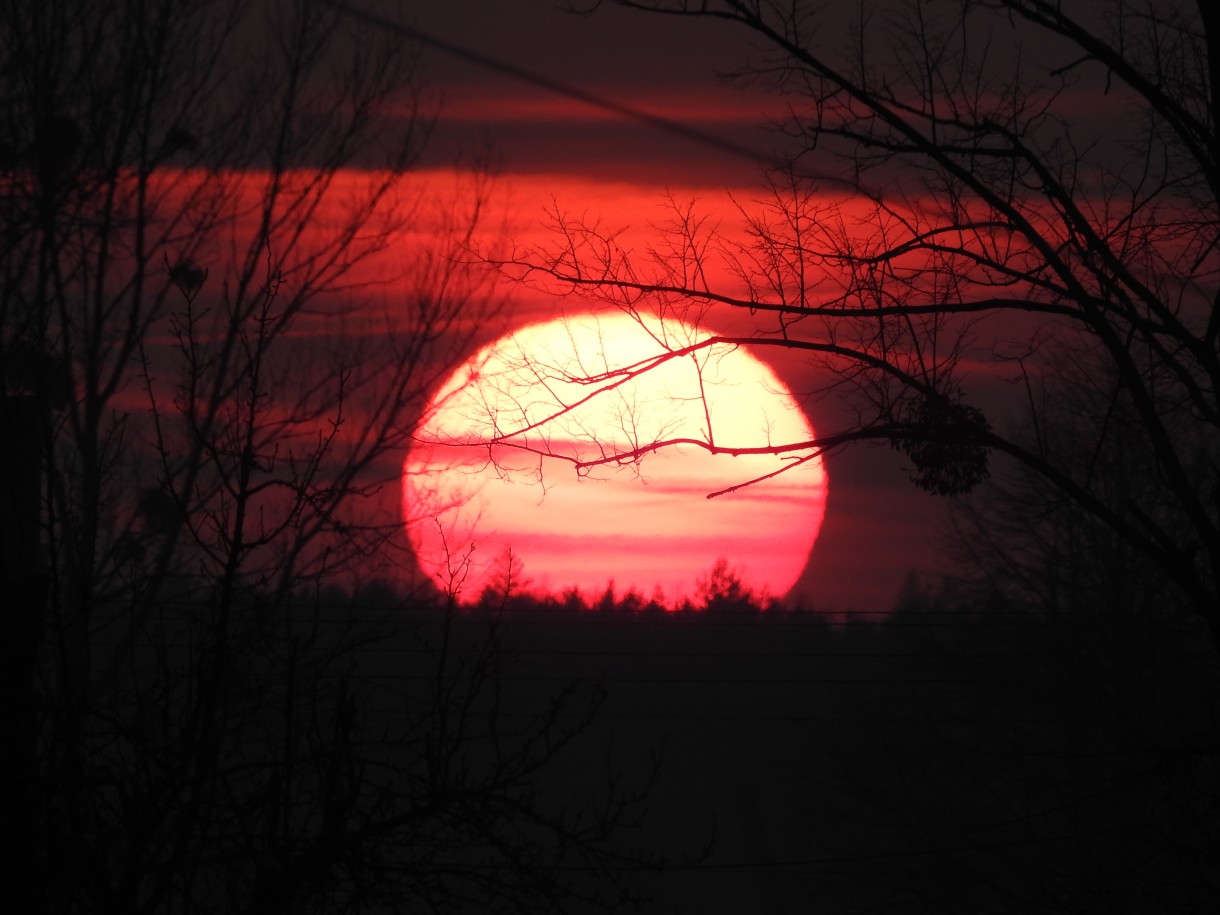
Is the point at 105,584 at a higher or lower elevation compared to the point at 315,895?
higher

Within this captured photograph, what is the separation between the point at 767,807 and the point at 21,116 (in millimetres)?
39696

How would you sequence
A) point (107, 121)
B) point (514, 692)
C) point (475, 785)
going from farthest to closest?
point (514, 692) → point (107, 121) → point (475, 785)

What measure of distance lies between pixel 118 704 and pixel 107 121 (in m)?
8.72

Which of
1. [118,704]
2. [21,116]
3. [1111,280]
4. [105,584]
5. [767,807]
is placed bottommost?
[767,807]

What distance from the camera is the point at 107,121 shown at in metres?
13.2

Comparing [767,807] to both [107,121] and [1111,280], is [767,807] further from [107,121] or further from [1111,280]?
[1111,280]

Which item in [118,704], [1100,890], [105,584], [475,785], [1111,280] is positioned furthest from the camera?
[105,584]

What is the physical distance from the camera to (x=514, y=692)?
3806 cm

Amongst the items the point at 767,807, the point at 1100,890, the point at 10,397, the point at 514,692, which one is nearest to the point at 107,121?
the point at 10,397

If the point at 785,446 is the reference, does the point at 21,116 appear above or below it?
above

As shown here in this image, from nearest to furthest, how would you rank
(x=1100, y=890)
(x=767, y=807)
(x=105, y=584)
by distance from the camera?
1. (x=1100, y=890)
2. (x=105, y=584)
3. (x=767, y=807)

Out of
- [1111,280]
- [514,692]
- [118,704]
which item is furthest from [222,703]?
[514,692]

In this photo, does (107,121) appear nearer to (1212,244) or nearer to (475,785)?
(475,785)

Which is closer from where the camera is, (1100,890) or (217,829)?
(217,829)
